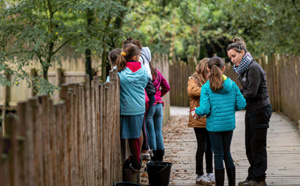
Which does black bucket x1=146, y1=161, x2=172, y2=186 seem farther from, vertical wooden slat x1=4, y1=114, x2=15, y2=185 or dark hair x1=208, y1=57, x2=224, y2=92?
vertical wooden slat x1=4, y1=114, x2=15, y2=185

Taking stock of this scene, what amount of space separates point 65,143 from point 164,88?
3994 mm

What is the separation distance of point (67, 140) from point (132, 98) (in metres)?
2.16

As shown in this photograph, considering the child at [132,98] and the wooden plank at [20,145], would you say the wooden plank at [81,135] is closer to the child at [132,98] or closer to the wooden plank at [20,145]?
the wooden plank at [20,145]

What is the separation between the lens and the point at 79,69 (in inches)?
676

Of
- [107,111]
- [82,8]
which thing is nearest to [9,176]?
[107,111]

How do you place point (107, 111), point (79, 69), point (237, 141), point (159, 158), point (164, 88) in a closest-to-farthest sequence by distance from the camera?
point (107, 111)
point (159, 158)
point (164, 88)
point (237, 141)
point (79, 69)

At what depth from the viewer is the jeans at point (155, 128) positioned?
6.82m

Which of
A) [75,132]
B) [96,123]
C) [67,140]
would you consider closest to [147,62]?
[96,123]

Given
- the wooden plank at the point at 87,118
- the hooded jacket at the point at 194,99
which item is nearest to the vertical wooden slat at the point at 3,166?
the wooden plank at the point at 87,118

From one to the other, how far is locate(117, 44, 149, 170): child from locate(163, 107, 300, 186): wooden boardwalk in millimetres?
979

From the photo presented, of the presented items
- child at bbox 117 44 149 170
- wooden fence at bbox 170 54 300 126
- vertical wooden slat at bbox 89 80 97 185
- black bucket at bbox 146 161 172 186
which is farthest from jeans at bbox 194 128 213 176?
wooden fence at bbox 170 54 300 126

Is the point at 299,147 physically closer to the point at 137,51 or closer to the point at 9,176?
the point at 137,51

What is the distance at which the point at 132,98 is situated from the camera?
561cm

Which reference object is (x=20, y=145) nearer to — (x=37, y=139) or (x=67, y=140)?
(x=37, y=139)
